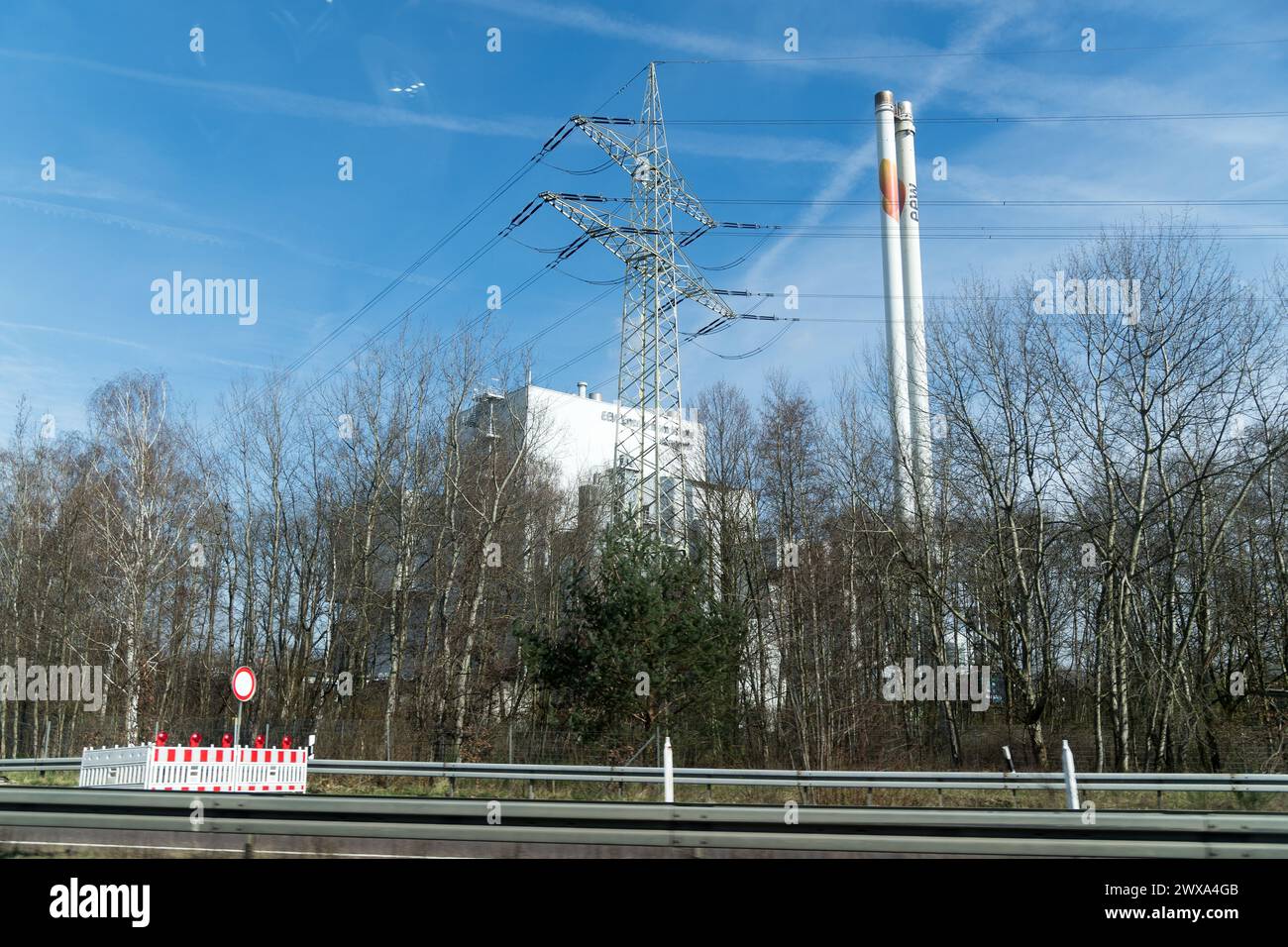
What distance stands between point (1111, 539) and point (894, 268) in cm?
2211

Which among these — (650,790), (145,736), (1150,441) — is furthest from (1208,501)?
(145,736)

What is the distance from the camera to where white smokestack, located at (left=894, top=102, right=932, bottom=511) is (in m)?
32.3

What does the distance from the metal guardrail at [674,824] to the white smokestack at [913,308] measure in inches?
1036

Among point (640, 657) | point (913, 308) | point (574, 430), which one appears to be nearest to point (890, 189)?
point (913, 308)

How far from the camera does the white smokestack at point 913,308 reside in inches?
1271

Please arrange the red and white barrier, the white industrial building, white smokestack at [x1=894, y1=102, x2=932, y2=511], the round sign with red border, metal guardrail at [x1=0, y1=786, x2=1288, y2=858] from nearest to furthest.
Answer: metal guardrail at [x1=0, y1=786, x2=1288, y2=858] → the red and white barrier → the round sign with red border → white smokestack at [x1=894, y1=102, x2=932, y2=511] → the white industrial building

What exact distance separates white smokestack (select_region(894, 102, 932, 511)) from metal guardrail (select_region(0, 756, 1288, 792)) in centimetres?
1597

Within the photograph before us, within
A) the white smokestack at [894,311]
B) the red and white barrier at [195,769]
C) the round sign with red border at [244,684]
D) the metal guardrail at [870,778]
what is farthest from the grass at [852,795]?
the white smokestack at [894,311]

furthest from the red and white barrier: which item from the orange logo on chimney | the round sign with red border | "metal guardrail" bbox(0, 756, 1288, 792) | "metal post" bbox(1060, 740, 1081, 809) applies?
the orange logo on chimney

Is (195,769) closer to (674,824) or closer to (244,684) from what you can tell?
(244,684)

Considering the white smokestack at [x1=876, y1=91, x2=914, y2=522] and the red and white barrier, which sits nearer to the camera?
the red and white barrier

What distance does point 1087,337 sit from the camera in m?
26.9

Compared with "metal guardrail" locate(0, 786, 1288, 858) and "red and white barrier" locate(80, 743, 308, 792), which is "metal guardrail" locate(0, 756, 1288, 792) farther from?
"metal guardrail" locate(0, 786, 1288, 858)
